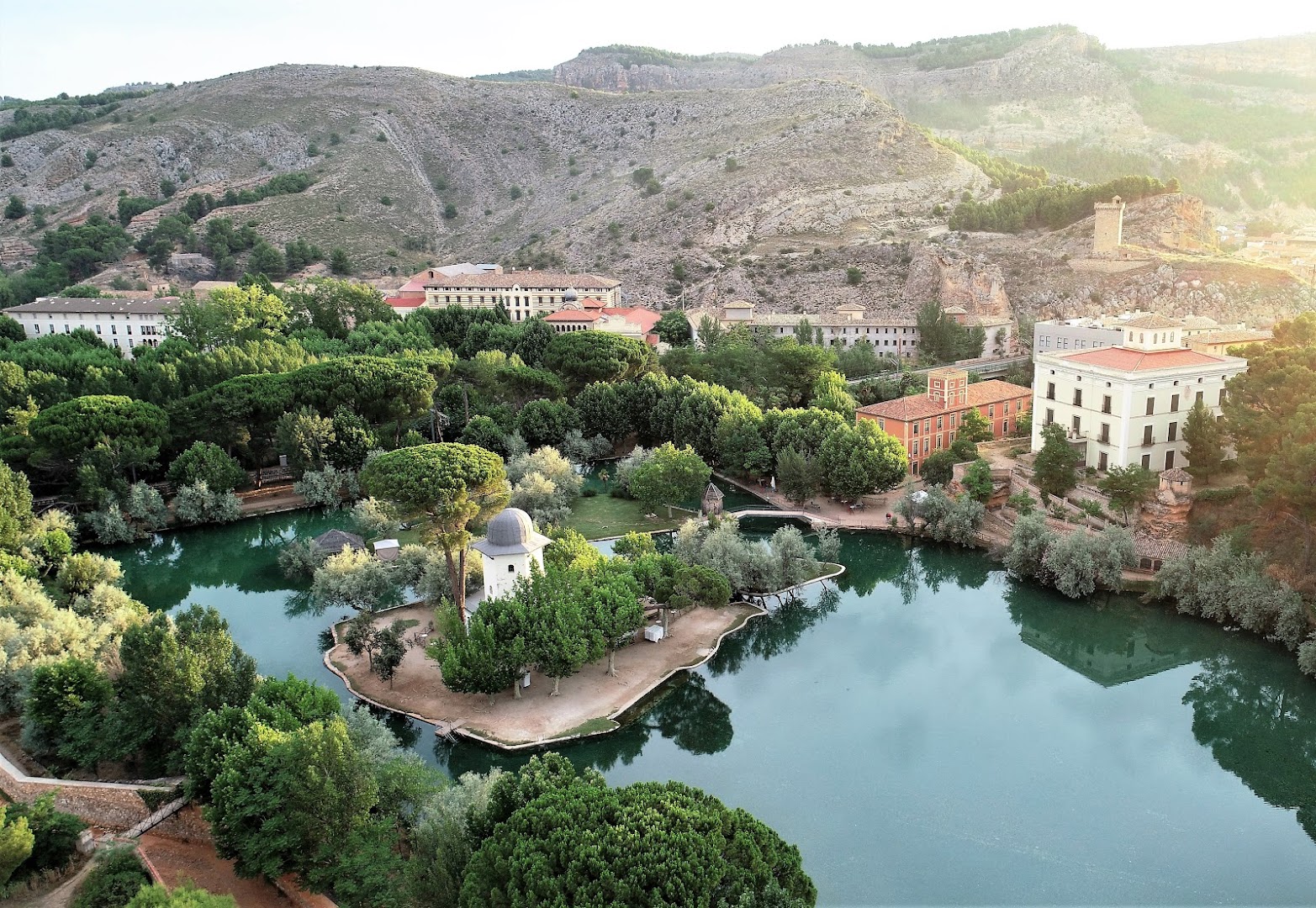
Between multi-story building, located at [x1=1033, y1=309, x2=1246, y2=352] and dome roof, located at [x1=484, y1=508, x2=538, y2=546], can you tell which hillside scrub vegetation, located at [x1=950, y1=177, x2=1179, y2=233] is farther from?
dome roof, located at [x1=484, y1=508, x2=538, y2=546]

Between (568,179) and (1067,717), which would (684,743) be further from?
(568,179)

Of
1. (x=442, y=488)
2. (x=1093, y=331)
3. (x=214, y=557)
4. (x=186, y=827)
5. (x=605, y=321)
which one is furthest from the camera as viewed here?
(x=605, y=321)

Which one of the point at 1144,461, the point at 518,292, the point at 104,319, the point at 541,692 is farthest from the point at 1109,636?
the point at 104,319

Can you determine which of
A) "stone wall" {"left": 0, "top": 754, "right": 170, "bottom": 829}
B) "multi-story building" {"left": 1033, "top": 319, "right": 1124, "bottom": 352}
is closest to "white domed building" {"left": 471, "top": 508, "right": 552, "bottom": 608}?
"stone wall" {"left": 0, "top": 754, "right": 170, "bottom": 829}

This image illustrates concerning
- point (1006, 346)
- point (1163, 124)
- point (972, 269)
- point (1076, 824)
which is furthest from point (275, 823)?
point (1163, 124)

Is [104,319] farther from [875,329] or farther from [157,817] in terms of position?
[157,817]

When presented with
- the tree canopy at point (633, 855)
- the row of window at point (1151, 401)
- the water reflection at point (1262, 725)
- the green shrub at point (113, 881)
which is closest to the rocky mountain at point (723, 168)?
the row of window at point (1151, 401)

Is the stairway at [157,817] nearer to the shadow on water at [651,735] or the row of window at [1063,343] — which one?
the shadow on water at [651,735]

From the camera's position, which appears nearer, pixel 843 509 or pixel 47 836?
pixel 47 836
